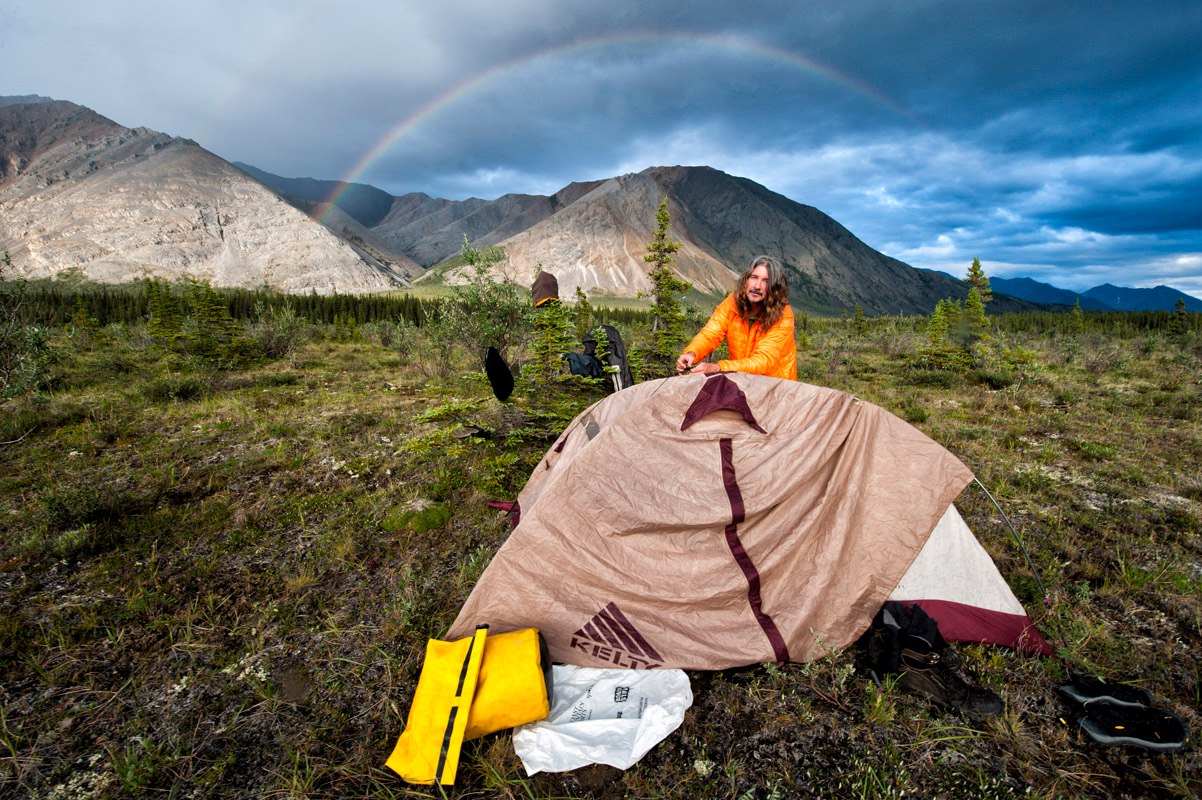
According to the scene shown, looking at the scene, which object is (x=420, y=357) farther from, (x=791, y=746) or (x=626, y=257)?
(x=626, y=257)

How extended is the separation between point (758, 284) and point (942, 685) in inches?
147

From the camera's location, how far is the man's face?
5.00 metres

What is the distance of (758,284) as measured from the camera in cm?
504

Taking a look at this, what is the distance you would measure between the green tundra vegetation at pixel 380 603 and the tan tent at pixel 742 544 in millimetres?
384

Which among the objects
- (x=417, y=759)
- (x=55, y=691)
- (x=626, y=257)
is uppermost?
(x=626, y=257)

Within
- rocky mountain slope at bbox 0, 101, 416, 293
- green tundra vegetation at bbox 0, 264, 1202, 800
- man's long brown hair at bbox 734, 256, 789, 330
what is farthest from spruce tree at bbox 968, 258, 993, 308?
rocky mountain slope at bbox 0, 101, 416, 293

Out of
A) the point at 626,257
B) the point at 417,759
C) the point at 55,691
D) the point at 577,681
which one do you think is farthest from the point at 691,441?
the point at 626,257

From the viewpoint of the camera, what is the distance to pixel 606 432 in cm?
383

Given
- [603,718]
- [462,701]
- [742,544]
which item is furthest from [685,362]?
[462,701]

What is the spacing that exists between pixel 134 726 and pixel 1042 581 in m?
7.34

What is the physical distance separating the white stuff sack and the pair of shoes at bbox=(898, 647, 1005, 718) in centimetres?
159

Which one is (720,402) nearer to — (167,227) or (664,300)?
(664,300)

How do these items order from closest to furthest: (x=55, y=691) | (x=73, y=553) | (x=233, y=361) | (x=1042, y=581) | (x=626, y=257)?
1. (x=55, y=691)
2. (x=1042, y=581)
3. (x=73, y=553)
4. (x=233, y=361)
5. (x=626, y=257)

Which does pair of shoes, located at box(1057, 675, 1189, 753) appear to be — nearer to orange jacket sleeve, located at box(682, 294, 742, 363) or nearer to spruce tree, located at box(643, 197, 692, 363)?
orange jacket sleeve, located at box(682, 294, 742, 363)
